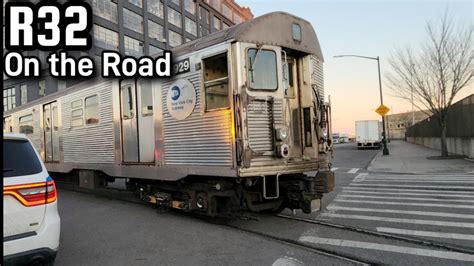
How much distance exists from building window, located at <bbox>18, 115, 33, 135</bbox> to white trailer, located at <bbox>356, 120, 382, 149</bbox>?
35015 millimetres

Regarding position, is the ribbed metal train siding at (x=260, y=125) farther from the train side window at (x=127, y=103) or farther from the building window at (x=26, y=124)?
the building window at (x=26, y=124)

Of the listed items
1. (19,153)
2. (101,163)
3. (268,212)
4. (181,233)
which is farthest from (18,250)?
(101,163)

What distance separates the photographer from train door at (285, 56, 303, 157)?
25.3 ft

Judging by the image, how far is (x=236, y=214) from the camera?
7.40 meters

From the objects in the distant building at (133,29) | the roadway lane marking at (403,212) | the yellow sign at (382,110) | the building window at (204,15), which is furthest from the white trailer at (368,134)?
the building window at (204,15)

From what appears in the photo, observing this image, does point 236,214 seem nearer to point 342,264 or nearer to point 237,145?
point 237,145

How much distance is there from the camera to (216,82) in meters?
7.14

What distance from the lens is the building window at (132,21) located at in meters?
54.1

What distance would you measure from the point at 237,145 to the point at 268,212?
7.73ft

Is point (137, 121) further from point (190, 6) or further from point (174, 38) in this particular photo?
point (190, 6)

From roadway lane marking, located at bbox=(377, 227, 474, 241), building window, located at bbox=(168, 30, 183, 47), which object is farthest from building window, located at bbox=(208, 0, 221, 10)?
roadway lane marking, located at bbox=(377, 227, 474, 241)

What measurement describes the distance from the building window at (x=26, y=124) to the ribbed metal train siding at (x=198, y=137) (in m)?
9.02

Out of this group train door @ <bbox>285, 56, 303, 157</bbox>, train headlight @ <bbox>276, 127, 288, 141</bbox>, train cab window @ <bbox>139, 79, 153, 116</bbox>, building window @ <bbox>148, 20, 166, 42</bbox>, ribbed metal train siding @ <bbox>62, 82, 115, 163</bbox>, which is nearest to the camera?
train headlight @ <bbox>276, 127, 288, 141</bbox>

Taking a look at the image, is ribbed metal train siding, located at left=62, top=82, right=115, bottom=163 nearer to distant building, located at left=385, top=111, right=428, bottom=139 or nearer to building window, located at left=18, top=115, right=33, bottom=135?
building window, located at left=18, top=115, right=33, bottom=135
